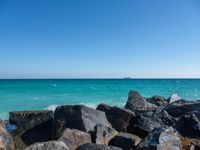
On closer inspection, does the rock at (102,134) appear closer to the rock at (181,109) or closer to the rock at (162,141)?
the rock at (162,141)

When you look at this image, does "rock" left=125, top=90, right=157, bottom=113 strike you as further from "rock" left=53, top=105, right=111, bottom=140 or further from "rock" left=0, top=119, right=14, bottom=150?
"rock" left=0, top=119, right=14, bottom=150

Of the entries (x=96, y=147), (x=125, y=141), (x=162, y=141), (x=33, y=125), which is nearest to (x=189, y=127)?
(x=125, y=141)

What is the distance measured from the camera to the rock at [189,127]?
21.7ft

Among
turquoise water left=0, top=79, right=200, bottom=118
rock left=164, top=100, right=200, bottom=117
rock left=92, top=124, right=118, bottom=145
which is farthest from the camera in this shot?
turquoise water left=0, top=79, right=200, bottom=118

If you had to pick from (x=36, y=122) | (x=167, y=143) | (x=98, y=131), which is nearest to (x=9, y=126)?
(x=36, y=122)

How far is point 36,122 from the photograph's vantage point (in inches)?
293

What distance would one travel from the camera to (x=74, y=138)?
232 inches

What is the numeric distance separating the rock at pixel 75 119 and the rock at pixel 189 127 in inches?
73.0

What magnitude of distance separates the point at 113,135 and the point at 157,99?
35.6 ft

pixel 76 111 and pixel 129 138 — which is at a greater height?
pixel 76 111

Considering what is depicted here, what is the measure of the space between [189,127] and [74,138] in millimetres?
2642

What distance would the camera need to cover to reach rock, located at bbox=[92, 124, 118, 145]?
20.4 feet

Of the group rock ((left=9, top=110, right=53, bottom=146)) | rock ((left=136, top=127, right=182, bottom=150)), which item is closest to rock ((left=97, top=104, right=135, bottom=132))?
rock ((left=9, top=110, right=53, bottom=146))

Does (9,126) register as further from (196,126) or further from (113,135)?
(196,126)
